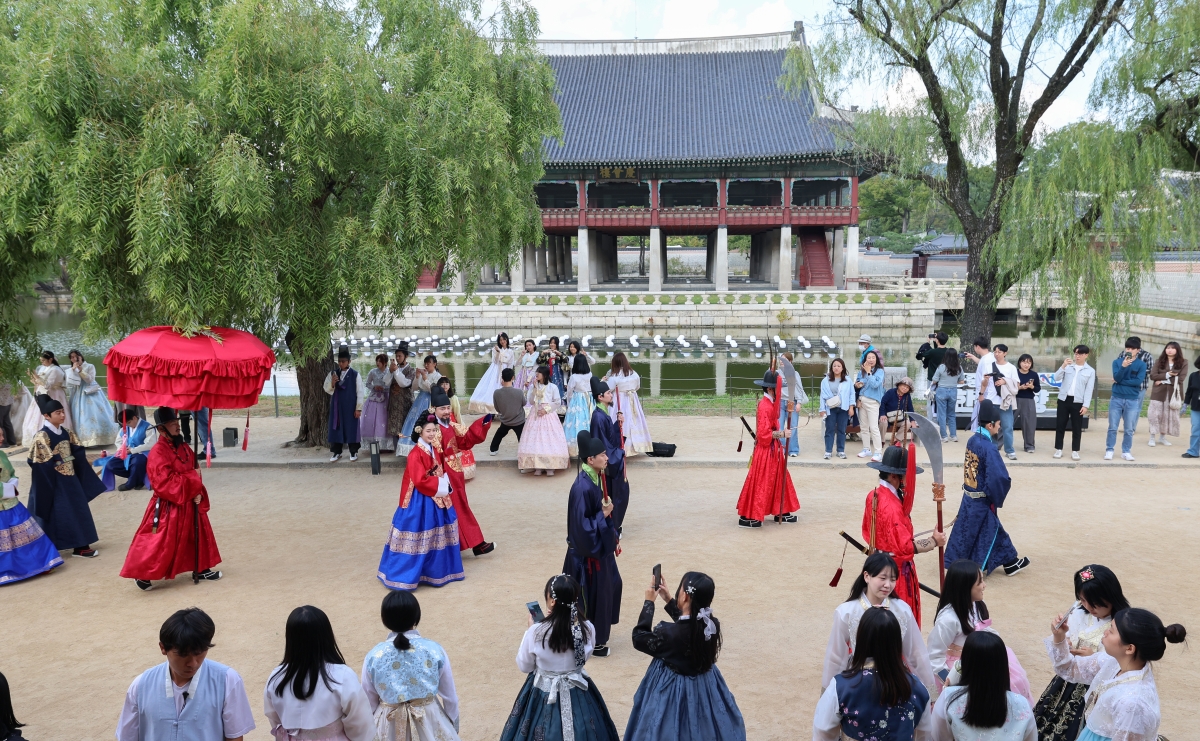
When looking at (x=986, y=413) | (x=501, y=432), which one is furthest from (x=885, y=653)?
(x=501, y=432)

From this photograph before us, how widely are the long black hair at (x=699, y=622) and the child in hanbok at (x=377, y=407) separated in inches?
303

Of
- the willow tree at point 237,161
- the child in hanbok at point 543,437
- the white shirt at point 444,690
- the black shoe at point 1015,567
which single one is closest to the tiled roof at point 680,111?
the child in hanbok at point 543,437

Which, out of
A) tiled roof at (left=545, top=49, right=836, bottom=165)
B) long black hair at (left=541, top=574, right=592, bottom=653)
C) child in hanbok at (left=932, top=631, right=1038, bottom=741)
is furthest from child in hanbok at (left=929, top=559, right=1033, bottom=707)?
tiled roof at (left=545, top=49, right=836, bottom=165)

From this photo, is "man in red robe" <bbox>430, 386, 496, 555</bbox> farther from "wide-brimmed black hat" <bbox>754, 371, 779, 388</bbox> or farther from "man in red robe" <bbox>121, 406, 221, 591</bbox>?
"wide-brimmed black hat" <bbox>754, 371, 779, 388</bbox>

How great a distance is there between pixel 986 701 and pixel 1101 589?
3.30ft

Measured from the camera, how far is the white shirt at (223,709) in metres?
3.14

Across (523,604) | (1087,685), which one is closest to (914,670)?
(1087,685)

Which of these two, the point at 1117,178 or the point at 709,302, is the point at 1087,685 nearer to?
the point at 1117,178

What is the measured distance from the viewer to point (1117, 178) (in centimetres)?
1259

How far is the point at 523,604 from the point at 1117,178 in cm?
1159

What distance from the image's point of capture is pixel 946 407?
1140cm

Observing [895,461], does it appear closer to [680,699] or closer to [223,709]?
[680,699]

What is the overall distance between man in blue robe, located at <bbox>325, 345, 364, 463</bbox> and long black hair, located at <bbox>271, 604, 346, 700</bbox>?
753 cm

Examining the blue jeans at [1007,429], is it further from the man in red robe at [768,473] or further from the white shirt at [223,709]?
the white shirt at [223,709]
